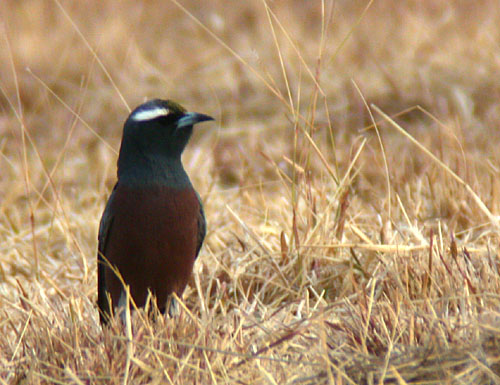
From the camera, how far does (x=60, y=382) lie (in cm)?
264

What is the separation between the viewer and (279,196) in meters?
5.37

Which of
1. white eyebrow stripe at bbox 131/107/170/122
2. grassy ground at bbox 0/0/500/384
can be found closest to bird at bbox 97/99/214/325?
white eyebrow stripe at bbox 131/107/170/122

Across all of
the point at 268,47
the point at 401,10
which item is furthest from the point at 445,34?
the point at 268,47

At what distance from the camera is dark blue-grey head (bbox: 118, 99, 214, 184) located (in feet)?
12.0

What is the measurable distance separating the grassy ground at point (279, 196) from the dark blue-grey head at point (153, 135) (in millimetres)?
337

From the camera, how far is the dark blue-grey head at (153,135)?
3662 mm

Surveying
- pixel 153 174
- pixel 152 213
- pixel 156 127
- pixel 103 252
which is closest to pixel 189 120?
pixel 156 127

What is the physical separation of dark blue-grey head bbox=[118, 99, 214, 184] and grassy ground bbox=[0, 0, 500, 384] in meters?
0.34

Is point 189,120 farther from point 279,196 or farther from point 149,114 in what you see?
point 279,196

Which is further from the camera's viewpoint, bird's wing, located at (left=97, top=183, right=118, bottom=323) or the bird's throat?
bird's wing, located at (left=97, top=183, right=118, bottom=323)

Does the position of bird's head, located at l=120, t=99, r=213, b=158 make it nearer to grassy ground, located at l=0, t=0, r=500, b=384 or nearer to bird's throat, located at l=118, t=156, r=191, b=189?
bird's throat, located at l=118, t=156, r=191, b=189

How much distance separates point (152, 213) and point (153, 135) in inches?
14.2

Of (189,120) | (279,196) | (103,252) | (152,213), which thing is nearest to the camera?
(152,213)

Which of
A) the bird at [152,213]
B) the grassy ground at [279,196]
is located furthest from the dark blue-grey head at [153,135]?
the grassy ground at [279,196]
